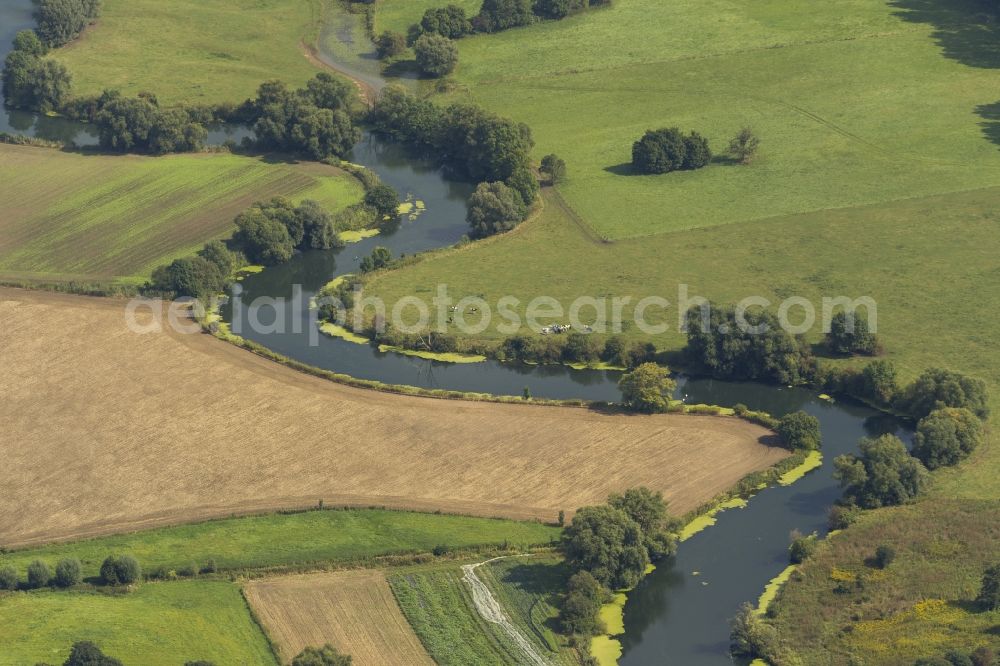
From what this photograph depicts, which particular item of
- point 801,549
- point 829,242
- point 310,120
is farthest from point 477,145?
point 801,549

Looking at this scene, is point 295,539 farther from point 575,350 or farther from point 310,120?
point 310,120

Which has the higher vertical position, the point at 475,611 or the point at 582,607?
the point at 582,607

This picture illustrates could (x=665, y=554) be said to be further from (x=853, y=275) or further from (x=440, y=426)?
(x=853, y=275)

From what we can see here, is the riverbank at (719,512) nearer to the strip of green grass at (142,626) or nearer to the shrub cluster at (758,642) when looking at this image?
the shrub cluster at (758,642)

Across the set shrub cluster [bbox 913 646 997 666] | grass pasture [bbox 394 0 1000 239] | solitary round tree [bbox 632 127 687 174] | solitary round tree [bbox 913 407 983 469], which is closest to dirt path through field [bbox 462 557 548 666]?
shrub cluster [bbox 913 646 997 666]

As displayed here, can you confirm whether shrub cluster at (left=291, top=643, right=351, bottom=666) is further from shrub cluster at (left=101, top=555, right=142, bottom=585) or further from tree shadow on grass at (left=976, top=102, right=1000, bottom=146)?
tree shadow on grass at (left=976, top=102, right=1000, bottom=146)

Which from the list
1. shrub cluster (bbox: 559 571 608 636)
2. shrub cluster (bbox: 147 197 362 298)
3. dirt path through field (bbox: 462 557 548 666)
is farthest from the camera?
shrub cluster (bbox: 147 197 362 298)
